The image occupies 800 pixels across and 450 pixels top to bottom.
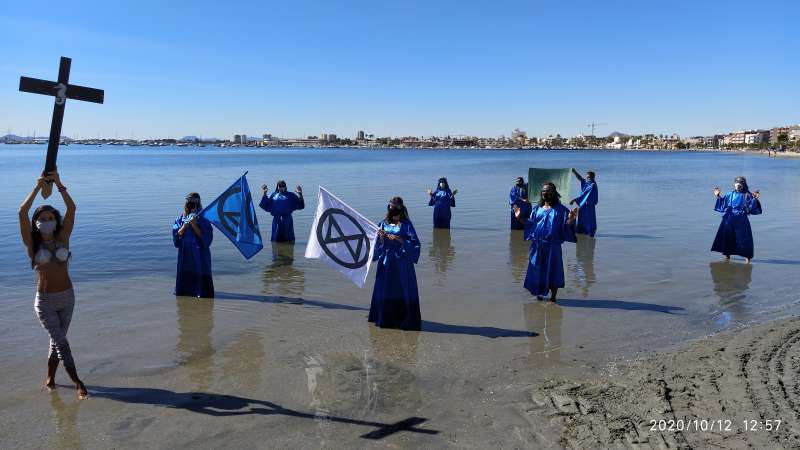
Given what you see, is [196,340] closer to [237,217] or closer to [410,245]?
[237,217]

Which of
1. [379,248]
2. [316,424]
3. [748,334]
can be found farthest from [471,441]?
[748,334]

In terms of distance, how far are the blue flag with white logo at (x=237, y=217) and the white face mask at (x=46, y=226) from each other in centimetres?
377

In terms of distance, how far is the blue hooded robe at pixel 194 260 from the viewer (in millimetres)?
9039

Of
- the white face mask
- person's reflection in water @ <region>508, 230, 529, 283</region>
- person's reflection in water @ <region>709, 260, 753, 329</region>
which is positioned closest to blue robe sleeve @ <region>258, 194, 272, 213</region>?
person's reflection in water @ <region>508, 230, 529, 283</region>

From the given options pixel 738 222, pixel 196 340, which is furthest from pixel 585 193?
pixel 196 340

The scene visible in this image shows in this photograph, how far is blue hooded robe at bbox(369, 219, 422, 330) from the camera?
24.7 feet

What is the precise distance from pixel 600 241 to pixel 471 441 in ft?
39.0

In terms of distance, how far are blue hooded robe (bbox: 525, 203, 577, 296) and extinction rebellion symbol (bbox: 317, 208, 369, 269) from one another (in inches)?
110

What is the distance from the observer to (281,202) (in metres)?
14.2

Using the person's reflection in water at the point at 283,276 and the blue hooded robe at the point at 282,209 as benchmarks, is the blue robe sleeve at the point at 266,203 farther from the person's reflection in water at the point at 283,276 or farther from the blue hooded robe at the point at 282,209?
the person's reflection in water at the point at 283,276

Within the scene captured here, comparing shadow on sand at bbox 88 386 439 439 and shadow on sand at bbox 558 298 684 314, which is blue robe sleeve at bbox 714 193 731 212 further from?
shadow on sand at bbox 88 386 439 439

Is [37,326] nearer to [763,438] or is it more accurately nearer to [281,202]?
[281,202]

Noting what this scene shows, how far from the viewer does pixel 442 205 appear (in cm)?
1711

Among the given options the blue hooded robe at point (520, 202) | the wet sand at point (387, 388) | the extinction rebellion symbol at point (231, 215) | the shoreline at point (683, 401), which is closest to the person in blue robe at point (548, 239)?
the wet sand at point (387, 388)
